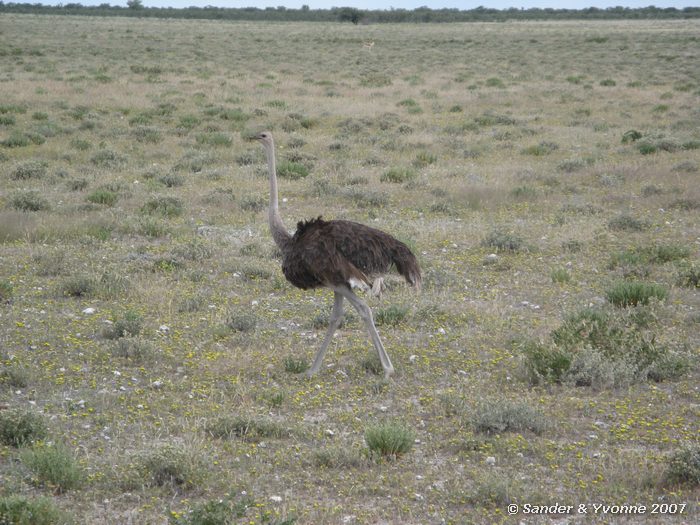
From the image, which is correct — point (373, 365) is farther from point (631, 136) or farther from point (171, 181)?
point (631, 136)

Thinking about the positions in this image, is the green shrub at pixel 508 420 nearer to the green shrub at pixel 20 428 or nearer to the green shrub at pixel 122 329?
the green shrub at pixel 20 428

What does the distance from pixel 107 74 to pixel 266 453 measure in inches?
1196

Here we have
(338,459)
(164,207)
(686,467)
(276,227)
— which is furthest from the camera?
(164,207)

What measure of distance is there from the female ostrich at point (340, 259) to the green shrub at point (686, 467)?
2.64 m

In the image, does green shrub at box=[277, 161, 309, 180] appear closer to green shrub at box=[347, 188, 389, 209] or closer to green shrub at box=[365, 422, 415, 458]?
green shrub at box=[347, 188, 389, 209]

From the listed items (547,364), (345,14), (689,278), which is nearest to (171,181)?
(689,278)

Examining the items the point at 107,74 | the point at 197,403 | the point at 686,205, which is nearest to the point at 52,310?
the point at 197,403

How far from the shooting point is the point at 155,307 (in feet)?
29.8

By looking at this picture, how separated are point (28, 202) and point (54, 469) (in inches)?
344

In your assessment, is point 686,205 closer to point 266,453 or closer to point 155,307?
point 155,307

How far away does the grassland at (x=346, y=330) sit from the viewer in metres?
5.51

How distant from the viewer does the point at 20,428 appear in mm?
5996

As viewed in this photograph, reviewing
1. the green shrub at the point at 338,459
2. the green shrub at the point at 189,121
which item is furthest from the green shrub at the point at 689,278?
the green shrub at the point at 189,121

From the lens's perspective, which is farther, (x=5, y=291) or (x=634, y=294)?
(x=634, y=294)
